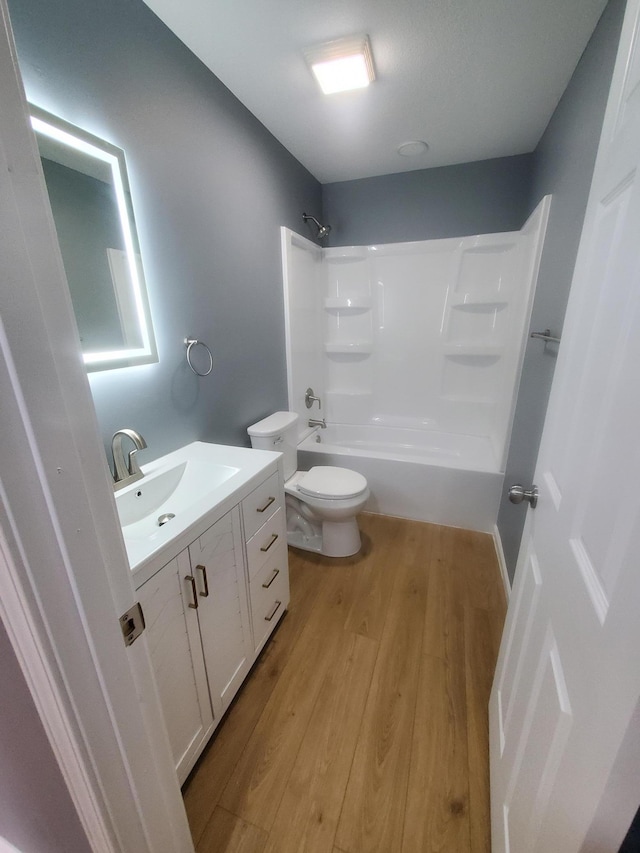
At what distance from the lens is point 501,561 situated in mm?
1956

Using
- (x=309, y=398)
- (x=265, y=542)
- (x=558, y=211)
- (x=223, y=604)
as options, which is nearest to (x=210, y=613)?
(x=223, y=604)

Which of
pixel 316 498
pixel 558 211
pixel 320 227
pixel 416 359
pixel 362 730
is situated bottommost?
pixel 362 730

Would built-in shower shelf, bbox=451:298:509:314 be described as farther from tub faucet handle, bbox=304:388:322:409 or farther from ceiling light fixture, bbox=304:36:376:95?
ceiling light fixture, bbox=304:36:376:95

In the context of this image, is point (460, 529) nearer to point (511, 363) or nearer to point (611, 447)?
point (511, 363)

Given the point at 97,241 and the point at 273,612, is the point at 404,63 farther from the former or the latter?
→ the point at 273,612

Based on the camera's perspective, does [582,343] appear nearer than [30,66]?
Yes

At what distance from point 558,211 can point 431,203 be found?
3.99 ft

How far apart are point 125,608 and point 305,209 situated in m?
2.71

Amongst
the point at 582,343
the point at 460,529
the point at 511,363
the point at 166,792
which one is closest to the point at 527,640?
the point at 582,343

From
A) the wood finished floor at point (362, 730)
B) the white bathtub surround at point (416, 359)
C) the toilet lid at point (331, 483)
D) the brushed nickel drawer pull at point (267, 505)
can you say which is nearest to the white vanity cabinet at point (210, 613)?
the brushed nickel drawer pull at point (267, 505)

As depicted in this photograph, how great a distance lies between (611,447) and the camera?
49cm

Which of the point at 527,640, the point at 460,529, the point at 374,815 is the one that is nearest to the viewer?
the point at 527,640

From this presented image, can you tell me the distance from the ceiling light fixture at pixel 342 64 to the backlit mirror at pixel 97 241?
950 mm

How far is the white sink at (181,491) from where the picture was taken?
0.92m
